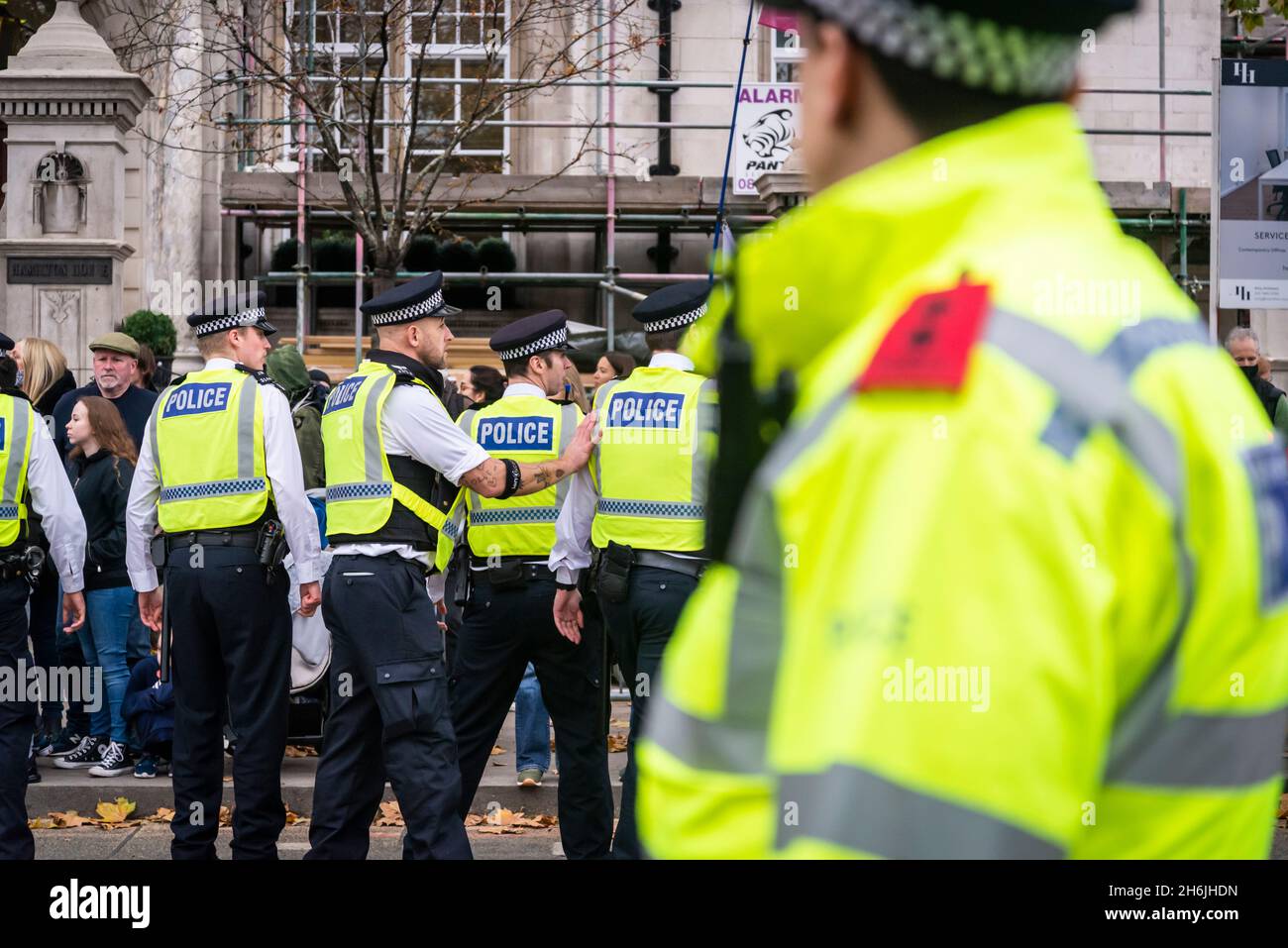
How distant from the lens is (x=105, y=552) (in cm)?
835

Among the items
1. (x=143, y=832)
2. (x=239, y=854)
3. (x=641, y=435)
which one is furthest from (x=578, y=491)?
(x=143, y=832)

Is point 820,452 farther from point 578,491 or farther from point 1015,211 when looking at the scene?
point 578,491

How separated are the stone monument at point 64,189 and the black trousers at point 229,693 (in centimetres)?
773

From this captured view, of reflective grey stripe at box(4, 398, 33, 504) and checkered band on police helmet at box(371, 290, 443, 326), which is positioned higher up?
checkered band on police helmet at box(371, 290, 443, 326)

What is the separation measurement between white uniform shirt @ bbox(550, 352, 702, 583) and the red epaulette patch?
17.6 ft

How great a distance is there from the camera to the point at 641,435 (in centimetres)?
641

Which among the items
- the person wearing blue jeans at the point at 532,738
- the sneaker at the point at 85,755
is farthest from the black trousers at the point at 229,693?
the sneaker at the point at 85,755

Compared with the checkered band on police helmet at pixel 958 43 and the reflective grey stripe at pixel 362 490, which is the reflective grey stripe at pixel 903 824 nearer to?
the checkered band on police helmet at pixel 958 43

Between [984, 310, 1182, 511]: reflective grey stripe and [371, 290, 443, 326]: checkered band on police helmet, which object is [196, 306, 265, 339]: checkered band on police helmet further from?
[984, 310, 1182, 511]: reflective grey stripe

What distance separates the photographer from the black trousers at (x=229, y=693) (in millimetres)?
6332

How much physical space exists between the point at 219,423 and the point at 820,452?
558cm

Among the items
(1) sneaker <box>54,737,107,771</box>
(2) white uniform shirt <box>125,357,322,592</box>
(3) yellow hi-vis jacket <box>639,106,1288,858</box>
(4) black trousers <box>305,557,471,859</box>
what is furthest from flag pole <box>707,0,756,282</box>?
(1) sneaker <box>54,737,107,771</box>

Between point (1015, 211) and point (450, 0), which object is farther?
point (450, 0)

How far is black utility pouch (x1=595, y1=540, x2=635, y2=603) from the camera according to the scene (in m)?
6.33
